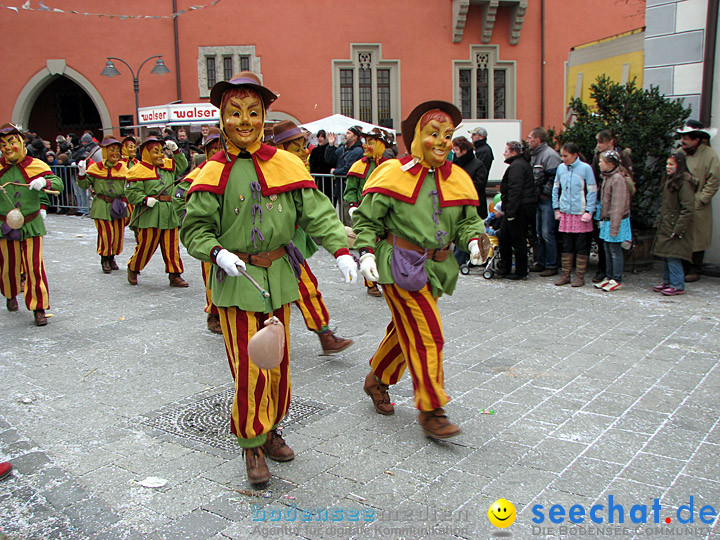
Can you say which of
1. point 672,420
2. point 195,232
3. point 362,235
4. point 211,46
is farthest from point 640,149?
point 211,46

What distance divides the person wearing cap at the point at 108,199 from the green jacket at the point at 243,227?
23.8ft

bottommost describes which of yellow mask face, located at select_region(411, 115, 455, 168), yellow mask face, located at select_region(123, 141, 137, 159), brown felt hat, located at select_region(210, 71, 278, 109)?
yellow mask face, located at select_region(411, 115, 455, 168)

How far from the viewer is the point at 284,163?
13.3ft

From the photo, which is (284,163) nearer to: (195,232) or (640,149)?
(195,232)

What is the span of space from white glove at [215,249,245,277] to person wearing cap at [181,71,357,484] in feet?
0.04

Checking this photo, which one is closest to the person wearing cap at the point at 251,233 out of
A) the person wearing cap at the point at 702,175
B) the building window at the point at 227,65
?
the person wearing cap at the point at 702,175

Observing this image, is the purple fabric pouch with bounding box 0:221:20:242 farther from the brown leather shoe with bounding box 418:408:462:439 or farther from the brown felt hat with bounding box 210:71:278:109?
the brown leather shoe with bounding box 418:408:462:439

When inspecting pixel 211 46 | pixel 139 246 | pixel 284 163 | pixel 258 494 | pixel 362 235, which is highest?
pixel 211 46

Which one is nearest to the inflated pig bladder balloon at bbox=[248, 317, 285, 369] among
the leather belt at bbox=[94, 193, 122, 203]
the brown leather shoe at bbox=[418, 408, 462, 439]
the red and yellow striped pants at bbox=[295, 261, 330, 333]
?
the brown leather shoe at bbox=[418, 408, 462, 439]

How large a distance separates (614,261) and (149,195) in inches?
246

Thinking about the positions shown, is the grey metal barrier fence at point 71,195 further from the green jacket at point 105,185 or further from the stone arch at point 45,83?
the green jacket at point 105,185

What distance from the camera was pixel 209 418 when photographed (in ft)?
16.0

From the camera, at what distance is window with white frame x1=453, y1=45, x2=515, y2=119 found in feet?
78.6

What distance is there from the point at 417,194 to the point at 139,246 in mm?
6338
